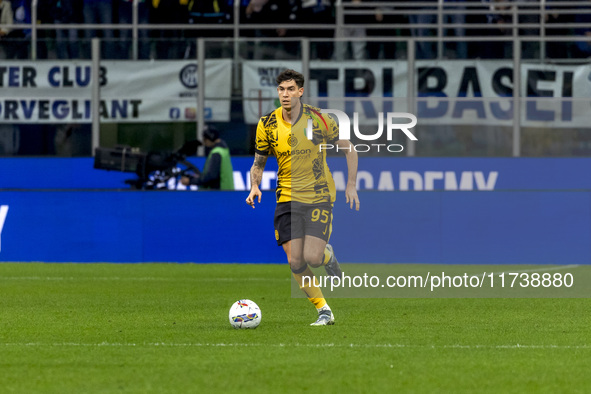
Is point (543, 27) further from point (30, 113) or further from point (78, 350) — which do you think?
point (78, 350)

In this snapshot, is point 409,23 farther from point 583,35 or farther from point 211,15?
point 211,15

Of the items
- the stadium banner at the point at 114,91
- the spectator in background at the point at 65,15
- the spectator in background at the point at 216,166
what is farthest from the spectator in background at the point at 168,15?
the spectator in background at the point at 216,166

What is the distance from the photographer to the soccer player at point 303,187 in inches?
355

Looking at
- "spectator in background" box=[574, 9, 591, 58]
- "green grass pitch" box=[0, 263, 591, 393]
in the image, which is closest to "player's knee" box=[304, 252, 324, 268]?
"green grass pitch" box=[0, 263, 591, 393]

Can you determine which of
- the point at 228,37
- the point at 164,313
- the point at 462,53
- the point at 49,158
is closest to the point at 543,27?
the point at 462,53

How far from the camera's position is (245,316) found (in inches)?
348

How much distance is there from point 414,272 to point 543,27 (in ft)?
19.2

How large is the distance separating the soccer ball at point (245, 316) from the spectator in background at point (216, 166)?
798 centimetres

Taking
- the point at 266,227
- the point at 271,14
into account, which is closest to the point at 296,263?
the point at 266,227

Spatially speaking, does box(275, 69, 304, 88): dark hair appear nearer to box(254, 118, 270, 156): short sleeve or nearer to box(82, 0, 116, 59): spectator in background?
box(254, 118, 270, 156): short sleeve

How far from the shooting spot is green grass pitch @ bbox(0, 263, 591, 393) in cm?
633

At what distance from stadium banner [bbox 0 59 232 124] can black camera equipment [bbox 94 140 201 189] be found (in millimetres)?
682

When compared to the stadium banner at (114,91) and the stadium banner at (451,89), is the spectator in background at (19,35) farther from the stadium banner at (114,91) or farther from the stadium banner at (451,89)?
the stadium banner at (451,89)

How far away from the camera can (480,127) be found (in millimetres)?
17391
